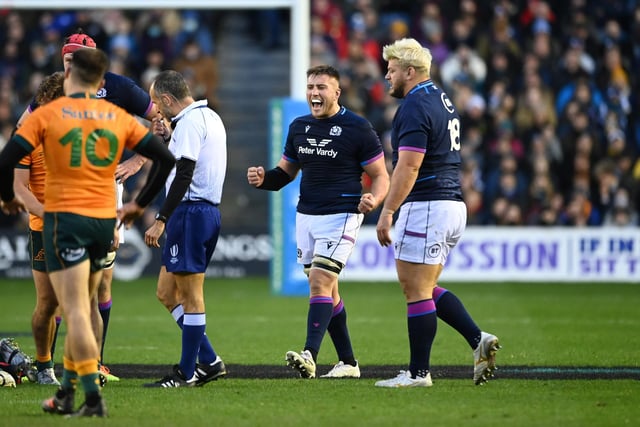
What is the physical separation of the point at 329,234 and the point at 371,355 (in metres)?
2.07

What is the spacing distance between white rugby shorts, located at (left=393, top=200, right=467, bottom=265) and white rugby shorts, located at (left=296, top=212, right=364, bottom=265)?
810 mm

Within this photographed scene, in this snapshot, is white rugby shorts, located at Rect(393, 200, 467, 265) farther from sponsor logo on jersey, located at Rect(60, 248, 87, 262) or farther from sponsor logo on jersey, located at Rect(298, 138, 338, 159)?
sponsor logo on jersey, located at Rect(60, 248, 87, 262)

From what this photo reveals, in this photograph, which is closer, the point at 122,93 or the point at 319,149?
the point at 122,93

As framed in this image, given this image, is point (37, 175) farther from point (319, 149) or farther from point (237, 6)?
point (237, 6)

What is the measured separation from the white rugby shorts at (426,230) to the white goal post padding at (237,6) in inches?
332

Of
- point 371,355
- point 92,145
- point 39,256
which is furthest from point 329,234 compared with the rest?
point 92,145

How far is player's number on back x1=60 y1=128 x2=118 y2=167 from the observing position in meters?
7.05

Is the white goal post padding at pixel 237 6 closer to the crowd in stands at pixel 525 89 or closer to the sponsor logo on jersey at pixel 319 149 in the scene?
the crowd in stands at pixel 525 89

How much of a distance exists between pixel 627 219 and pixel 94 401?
14.7m

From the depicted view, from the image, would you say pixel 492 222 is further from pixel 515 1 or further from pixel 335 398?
pixel 335 398

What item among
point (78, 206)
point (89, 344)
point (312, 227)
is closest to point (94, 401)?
point (89, 344)

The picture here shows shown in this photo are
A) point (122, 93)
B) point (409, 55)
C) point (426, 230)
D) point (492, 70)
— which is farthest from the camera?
point (492, 70)

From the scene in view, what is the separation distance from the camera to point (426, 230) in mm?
8508

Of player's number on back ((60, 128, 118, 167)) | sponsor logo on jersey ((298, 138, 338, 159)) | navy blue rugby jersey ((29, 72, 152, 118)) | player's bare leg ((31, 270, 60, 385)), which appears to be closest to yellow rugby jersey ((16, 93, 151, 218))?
player's number on back ((60, 128, 118, 167))
